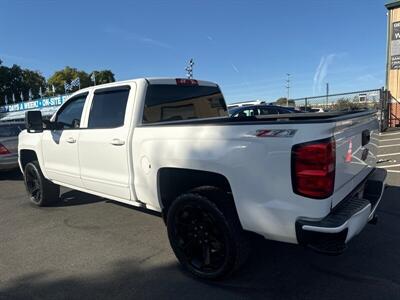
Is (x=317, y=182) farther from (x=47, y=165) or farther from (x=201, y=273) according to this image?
(x=47, y=165)

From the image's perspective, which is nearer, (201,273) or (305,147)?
(305,147)

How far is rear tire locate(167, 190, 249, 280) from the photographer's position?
128 inches

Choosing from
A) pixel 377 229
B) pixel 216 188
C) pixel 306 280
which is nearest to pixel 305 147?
pixel 216 188

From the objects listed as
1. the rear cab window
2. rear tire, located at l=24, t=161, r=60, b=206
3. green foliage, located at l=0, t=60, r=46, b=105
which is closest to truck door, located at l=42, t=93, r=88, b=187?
rear tire, located at l=24, t=161, r=60, b=206

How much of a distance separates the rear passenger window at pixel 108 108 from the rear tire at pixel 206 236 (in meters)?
1.37

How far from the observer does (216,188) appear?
3.35 meters

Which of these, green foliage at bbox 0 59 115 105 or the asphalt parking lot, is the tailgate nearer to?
the asphalt parking lot

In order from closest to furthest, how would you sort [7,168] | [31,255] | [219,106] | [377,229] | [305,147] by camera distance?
[305,147] → [31,255] → [377,229] → [219,106] → [7,168]

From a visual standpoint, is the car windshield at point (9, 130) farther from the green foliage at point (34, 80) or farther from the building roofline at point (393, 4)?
the green foliage at point (34, 80)

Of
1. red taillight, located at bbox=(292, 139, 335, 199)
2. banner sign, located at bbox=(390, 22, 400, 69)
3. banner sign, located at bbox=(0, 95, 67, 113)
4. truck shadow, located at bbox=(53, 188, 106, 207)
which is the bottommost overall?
truck shadow, located at bbox=(53, 188, 106, 207)

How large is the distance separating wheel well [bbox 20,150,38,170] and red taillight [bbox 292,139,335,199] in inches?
205

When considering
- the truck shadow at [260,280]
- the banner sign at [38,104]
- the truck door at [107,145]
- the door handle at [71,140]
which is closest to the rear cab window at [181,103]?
the truck door at [107,145]

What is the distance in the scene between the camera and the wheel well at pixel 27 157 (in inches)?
259

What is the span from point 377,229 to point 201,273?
2.46 m
